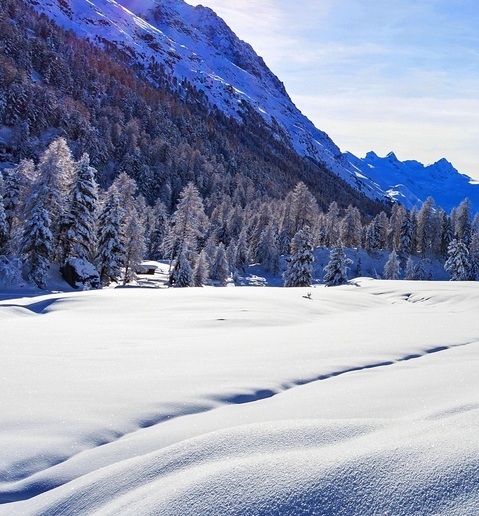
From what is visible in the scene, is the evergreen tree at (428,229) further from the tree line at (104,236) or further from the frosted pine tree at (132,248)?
the frosted pine tree at (132,248)

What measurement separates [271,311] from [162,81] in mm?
212050

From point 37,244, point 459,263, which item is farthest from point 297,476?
point 459,263

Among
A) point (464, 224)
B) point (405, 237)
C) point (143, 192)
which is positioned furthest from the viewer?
point (143, 192)

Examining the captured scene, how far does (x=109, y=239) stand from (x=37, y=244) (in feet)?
20.9

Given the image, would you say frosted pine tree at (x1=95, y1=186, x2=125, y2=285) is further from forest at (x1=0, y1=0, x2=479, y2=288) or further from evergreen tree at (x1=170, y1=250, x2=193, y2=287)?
evergreen tree at (x1=170, y1=250, x2=193, y2=287)

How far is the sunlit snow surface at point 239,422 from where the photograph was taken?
1783mm

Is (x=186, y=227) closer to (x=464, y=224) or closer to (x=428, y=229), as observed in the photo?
(x=428, y=229)

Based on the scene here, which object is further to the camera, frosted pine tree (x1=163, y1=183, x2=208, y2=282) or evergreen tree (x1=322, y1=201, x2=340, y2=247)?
evergreen tree (x1=322, y1=201, x2=340, y2=247)

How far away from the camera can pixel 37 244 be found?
28422 mm

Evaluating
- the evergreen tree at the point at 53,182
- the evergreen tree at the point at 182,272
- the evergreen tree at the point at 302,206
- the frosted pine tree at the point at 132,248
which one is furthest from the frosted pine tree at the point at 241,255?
the evergreen tree at the point at 53,182

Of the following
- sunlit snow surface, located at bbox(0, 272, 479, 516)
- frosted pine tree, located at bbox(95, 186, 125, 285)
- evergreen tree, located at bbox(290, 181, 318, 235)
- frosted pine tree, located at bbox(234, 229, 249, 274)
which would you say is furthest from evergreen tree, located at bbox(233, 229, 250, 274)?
sunlit snow surface, located at bbox(0, 272, 479, 516)

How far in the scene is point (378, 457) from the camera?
1.95 metres

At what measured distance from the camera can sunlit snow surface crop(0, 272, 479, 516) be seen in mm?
1783

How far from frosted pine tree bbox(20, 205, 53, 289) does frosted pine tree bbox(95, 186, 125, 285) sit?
18.0ft
